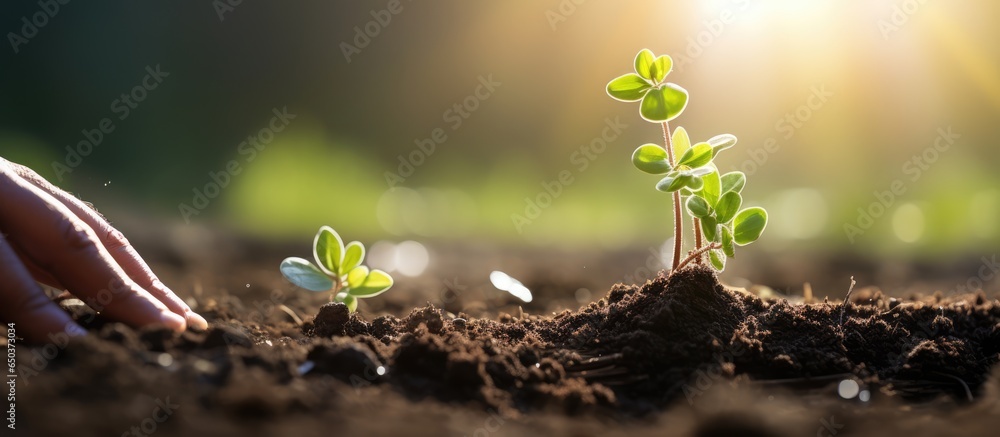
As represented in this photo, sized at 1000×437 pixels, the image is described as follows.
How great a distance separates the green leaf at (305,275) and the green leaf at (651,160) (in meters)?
0.98

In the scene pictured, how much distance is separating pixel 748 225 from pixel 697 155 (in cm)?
23

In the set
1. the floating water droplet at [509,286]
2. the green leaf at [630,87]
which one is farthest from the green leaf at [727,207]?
the floating water droplet at [509,286]

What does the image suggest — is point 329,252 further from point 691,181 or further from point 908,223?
point 908,223

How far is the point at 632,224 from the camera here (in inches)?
298

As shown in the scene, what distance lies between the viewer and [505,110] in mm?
8406

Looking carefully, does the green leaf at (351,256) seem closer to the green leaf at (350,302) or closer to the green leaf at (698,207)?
the green leaf at (350,302)

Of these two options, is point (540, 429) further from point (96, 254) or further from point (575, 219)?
point (575, 219)

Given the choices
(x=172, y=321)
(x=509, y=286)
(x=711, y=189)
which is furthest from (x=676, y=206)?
(x=172, y=321)

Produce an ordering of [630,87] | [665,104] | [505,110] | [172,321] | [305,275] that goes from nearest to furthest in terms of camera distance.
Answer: [172,321]
[665,104]
[630,87]
[305,275]
[505,110]

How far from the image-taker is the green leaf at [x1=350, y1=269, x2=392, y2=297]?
2.14 m

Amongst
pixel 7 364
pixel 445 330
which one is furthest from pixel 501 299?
pixel 7 364

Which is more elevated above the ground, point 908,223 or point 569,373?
point 908,223

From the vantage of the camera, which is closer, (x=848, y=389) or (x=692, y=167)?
(x=848, y=389)

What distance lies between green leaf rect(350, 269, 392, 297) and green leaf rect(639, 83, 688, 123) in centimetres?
91
